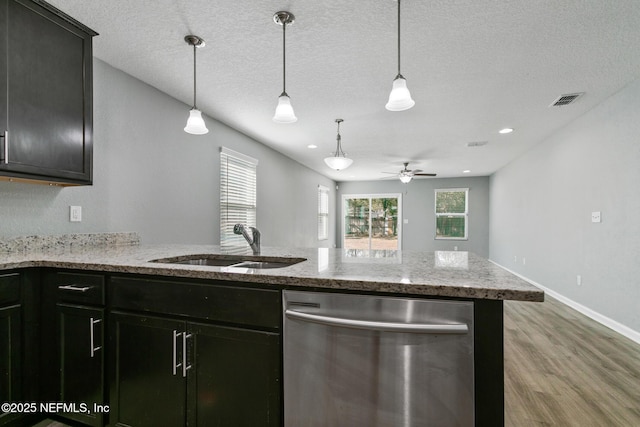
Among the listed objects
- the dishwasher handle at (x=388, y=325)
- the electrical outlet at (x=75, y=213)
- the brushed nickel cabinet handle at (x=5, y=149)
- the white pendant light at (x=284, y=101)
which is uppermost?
the white pendant light at (x=284, y=101)

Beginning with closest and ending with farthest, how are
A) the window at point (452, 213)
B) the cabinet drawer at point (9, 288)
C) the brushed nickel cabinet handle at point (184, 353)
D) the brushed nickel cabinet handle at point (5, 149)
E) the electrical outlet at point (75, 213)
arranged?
the brushed nickel cabinet handle at point (184, 353), the cabinet drawer at point (9, 288), the brushed nickel cabinet handle at point (5, 149), the electrical outlet at point (75, 213), the window at point (452, 213)

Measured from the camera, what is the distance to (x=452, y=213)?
922 centimetres

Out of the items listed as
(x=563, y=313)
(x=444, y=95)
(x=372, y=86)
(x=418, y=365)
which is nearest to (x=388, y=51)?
(x=372, y=86)

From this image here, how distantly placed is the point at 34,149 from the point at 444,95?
11.1ft

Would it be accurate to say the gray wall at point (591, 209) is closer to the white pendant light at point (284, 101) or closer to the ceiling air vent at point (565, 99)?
the ceiling air vent at point (565, 99)

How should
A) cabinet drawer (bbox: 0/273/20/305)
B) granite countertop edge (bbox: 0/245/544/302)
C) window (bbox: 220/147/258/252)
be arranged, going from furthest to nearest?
window (bbox: 220/147/258/252), cabinet drawer (bbox: 0/273/20/305), granite countertop edge (bbox: 0/245/544/302)

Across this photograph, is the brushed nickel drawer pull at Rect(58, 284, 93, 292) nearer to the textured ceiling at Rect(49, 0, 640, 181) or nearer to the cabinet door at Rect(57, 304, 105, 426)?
the cabinet door at Rect(57, 304, 105, 426)

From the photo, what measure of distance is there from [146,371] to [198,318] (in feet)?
1.35

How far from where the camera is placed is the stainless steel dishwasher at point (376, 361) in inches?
41.0

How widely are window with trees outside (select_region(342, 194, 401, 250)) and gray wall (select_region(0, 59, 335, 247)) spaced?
6.04 metres

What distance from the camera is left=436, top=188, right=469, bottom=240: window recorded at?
357 inches

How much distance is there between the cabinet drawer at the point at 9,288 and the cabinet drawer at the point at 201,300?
0.50 metres

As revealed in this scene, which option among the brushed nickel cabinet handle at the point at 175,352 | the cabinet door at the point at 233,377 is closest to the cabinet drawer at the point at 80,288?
the brushed nickel cabinet handle at the point at 175,352

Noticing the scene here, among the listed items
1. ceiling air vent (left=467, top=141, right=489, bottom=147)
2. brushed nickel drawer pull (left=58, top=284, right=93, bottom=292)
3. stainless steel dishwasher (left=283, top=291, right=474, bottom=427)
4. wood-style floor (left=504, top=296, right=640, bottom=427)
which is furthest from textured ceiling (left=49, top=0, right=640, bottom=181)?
wood-style floor (left=504, top=296, right=640, bottom=427)
